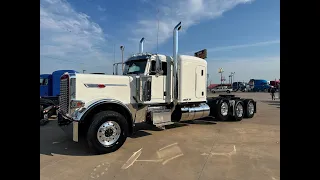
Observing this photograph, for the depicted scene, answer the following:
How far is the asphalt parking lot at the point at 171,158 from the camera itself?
4164 millimetres

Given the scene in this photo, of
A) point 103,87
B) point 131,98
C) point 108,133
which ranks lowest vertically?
point 108,133

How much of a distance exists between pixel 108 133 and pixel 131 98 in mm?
1612

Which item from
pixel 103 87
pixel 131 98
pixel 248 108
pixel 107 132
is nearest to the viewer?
pixel 107 132

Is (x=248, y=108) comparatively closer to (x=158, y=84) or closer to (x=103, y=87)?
(x=158, y=84)

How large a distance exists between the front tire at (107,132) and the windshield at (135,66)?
2.12 m

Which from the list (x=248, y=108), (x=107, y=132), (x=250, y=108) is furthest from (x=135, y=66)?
(x=250, y=108)

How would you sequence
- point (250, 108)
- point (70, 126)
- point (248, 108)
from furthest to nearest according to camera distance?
point (250, 108)
point (248, 108)
point (70, 126)

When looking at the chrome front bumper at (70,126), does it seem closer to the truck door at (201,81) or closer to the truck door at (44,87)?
the truck door at (201,81)

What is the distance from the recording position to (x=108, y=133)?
577 cm
